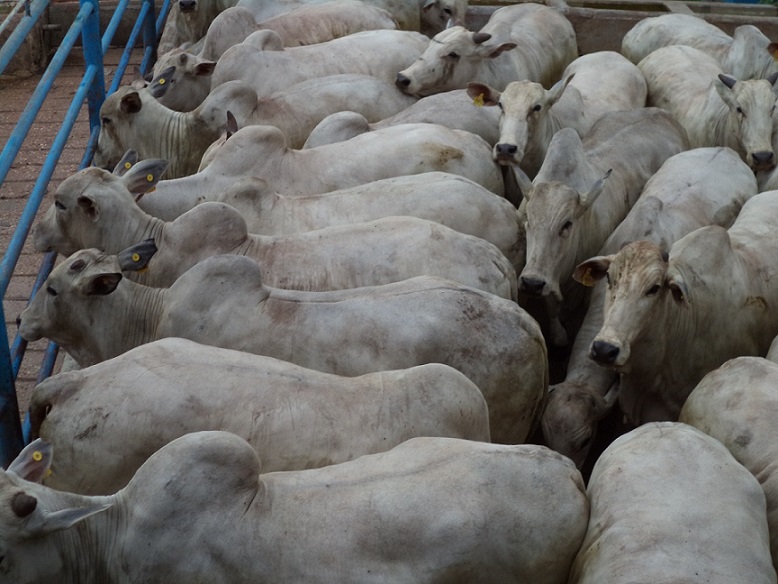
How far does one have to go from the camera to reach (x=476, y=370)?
16.0ft

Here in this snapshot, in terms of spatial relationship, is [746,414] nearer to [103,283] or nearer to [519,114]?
[103,283]

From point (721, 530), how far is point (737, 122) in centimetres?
468

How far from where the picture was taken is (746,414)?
4.75 meters

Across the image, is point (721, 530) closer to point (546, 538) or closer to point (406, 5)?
point (546, 538)

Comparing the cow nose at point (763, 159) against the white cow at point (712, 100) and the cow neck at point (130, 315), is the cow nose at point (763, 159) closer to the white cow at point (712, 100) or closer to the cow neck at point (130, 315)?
the white cow at point (712, 100)

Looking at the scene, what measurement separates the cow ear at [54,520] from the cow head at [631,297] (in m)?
2.56

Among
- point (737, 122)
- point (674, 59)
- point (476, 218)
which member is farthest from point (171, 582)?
point (674, 59)

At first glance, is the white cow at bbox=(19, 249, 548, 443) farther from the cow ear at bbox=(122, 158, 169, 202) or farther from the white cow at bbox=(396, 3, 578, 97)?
the white cow at bbox=(396, 3, 578, 97)

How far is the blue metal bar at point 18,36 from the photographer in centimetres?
529

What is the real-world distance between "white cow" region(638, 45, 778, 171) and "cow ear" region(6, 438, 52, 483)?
5348mm

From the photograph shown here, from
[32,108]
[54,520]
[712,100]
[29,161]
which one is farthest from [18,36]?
[712,100]

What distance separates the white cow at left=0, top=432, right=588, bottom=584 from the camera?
147 inches

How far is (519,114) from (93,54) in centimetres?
282

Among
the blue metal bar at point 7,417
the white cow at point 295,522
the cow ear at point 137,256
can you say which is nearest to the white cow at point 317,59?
the cow ear at point 137,256
